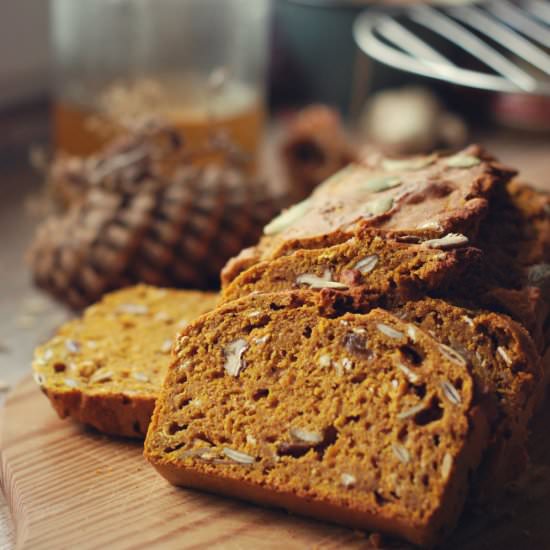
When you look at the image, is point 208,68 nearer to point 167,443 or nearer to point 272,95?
point 272,95

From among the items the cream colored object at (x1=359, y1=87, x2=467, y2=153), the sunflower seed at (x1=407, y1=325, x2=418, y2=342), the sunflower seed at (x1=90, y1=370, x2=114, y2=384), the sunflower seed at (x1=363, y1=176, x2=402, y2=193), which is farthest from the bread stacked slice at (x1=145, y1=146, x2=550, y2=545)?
the cream colored object at (x1=359, y1=87, x2=467, y2=153)

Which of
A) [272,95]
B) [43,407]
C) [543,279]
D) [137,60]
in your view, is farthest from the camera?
[272,95]

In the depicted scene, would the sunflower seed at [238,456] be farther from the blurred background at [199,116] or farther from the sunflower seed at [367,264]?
the blurred background at [199,116]

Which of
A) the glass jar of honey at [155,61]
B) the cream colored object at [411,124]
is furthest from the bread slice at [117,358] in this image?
the cream colored object at [411,124]

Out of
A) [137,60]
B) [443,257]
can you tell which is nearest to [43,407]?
[443,257]

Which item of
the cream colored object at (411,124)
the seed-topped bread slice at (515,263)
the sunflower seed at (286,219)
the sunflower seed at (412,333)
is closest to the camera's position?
the sunflower seed at (412,333)

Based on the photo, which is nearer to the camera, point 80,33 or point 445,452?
point 445,452

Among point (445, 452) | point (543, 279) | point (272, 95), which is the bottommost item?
point (272, 95)
